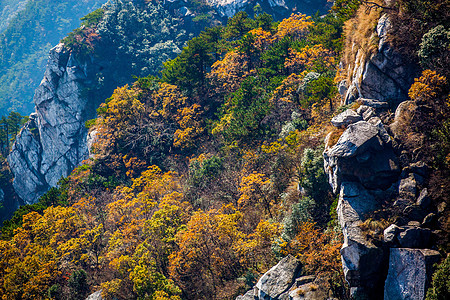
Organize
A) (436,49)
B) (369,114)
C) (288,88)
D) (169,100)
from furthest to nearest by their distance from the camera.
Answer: (169,100) → (288,88) → (369,114) → (436,49)

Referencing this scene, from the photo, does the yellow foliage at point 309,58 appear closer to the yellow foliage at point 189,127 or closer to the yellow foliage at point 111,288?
the yellow foliage at point 189,127

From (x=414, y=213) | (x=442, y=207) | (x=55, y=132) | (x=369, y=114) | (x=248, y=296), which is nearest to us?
(x=442, y=207)

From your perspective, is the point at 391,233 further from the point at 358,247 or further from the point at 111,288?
the point at 111,288

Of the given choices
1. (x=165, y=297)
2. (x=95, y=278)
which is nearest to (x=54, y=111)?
(x=95, y=278)

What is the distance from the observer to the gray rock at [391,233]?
1670 centimetres

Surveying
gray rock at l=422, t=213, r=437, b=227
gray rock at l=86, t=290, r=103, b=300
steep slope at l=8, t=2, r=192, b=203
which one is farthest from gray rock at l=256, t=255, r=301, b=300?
steep slope at l=8, t=2, r=192, b=203

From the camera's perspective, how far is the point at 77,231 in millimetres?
34281

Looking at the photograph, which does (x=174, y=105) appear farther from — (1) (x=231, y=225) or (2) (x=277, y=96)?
(1) (x=231, y=225)

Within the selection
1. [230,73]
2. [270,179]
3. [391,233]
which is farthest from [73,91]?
[391,233]

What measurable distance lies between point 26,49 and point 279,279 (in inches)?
Result: 7482

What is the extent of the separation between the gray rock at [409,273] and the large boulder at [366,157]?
164 inches

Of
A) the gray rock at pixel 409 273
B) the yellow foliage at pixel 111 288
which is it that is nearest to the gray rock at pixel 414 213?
the gray rock at pixel 409 273

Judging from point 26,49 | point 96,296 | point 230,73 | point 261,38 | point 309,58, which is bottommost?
point 96,296

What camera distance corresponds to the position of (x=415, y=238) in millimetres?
16203
